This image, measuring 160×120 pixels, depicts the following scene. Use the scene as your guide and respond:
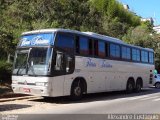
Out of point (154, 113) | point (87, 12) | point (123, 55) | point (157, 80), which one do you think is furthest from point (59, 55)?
point (87, 12)

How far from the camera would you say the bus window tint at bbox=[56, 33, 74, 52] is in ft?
55.0

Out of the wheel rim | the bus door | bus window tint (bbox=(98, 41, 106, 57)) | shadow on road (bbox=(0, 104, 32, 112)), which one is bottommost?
shadow on road (bbox=(0, 104, 32, 112))

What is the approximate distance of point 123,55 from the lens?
23.0m

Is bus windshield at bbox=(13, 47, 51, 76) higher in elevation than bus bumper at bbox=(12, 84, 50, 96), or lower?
higher

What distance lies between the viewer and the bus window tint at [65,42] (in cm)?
1676

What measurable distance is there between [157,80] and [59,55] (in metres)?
20.3

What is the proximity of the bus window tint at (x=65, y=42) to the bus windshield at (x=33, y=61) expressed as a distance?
74 cm

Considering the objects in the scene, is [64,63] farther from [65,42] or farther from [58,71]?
[65,42]

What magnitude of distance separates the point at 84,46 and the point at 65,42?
1641mm

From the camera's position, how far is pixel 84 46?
18.5 meters

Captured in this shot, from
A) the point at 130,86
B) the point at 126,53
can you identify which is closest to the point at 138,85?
the point at 130,86

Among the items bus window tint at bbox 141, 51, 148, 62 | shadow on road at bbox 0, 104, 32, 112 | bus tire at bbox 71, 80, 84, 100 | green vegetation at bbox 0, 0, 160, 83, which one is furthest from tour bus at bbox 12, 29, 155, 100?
green vegetation at bbox 0, 0, 160, 83

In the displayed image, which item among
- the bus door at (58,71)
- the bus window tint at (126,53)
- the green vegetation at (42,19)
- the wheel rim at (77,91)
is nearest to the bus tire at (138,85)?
the bus window tint at (126,53)

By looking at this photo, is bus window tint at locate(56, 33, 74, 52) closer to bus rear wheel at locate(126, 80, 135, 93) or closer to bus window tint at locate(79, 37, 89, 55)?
bus window tint at locate(79, 37, 89, 55)
